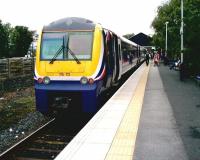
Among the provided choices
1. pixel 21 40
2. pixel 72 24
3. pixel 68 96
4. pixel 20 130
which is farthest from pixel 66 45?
pixel 21 40

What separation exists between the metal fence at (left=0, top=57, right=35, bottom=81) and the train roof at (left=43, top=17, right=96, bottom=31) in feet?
46.1

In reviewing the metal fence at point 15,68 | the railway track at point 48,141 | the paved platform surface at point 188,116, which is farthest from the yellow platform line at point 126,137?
the metal fence at point 15,68

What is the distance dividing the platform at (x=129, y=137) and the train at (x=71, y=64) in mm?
872

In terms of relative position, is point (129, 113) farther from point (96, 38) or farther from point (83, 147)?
point (83, 147)

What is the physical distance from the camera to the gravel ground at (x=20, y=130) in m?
10.9

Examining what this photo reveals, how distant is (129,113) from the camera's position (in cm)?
1179

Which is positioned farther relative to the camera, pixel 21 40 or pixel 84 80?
pixel 21 40

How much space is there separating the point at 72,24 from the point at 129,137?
19.4 ft

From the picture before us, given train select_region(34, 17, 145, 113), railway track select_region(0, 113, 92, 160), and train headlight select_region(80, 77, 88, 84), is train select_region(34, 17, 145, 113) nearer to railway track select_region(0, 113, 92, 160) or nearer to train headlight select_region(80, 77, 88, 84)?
train headlight select_region(80, 77, 88, 84)

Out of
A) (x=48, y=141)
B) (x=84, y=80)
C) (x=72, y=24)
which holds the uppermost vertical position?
(x=72, y=24)

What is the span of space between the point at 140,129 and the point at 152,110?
315cm

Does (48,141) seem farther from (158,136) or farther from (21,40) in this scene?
(21,40)

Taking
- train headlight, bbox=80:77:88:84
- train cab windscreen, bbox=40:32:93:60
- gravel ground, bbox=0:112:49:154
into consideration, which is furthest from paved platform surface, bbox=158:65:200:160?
gravel ground, bbox=0:112:49:154

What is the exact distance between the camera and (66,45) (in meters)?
13.2
